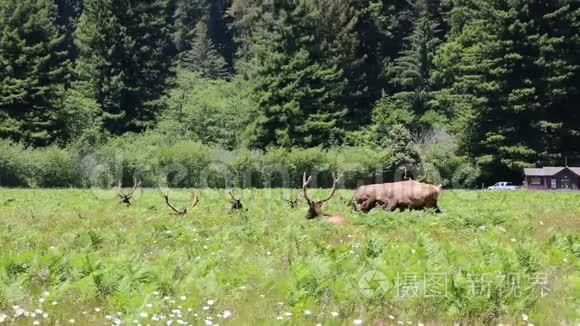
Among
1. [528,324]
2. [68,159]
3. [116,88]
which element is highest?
[116,88]

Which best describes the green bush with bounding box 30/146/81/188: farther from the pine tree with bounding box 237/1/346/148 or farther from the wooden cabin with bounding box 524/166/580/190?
the wooden cabin with bounding box 524/166/580/190

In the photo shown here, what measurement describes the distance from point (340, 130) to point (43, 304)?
196 feet

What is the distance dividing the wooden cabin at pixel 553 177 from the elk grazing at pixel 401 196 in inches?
1419

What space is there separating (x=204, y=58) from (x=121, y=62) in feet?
108

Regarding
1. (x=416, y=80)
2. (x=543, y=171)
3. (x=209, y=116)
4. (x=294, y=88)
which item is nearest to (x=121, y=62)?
(x=209, y=116)

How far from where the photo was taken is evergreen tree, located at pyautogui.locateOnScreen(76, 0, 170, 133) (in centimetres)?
7225

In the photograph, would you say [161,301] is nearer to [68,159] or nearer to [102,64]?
[68,159]

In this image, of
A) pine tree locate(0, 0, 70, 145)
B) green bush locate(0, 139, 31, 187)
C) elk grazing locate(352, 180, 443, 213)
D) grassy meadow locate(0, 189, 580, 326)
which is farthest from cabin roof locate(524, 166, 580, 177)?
pine tree locate(0, 0, 70, 145)

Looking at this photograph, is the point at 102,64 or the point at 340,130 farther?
the point at 102,64

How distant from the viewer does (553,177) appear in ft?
183

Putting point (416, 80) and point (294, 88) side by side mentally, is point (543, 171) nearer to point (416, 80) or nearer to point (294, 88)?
point (294, 88)

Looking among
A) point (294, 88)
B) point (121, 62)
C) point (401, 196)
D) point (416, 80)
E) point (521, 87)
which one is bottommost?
point (401, 196)

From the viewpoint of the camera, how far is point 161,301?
748cm

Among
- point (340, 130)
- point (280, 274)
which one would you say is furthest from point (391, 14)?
point (280, 274)
